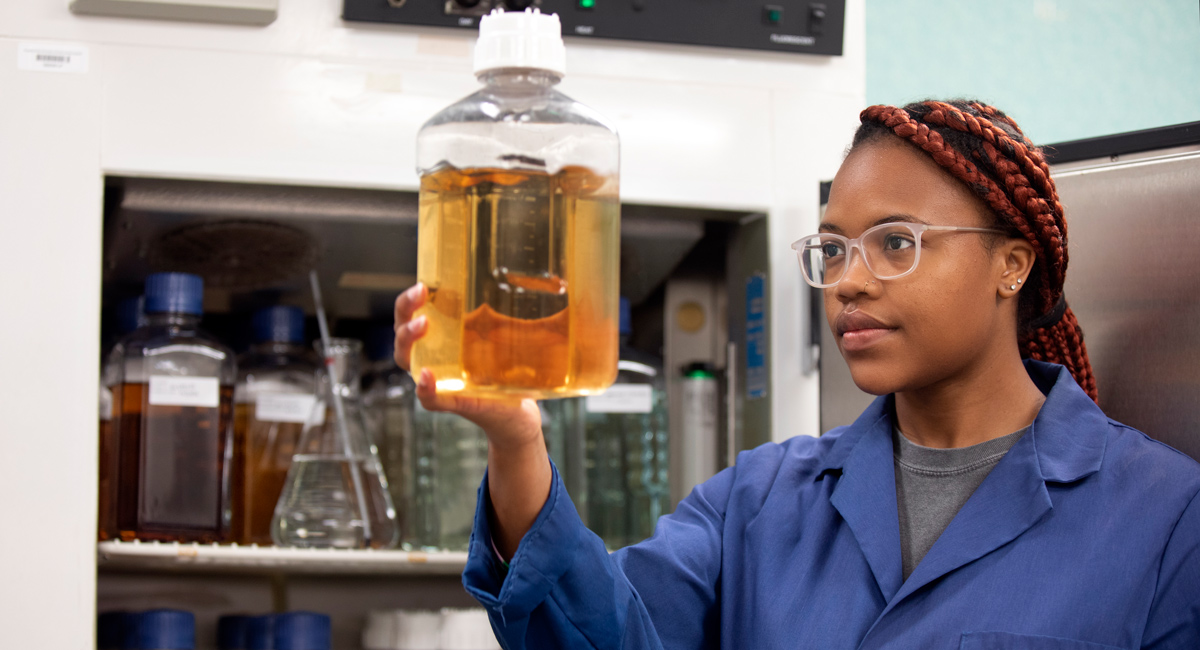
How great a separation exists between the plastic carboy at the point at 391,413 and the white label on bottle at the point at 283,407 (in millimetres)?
167

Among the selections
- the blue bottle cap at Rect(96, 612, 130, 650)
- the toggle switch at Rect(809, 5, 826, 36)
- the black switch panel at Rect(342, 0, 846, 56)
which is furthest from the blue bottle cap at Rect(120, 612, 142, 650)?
the toggle switch at Rect(809, 5, 826, 36)

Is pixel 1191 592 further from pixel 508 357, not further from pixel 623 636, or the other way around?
pixel 508 357

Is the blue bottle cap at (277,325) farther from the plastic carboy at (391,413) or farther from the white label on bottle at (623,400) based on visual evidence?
the white label on bottle at (623,400)

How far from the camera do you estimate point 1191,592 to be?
81 centimetres

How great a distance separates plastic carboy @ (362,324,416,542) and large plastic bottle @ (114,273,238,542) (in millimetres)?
272

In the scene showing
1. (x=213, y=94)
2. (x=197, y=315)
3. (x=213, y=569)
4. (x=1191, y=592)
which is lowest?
(x=213, y=569)

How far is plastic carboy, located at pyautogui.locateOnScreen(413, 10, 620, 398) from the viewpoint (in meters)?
0.64

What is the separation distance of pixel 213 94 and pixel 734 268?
72cm

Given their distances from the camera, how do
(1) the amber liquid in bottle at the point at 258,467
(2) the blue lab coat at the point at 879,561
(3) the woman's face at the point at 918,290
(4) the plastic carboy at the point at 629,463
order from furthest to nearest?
(4) the plastic carboy at the point at 629,463, (1) the amber liquid in bottle at the point at 258,467, (3) the woman's face at the point at 918,290, (2) the blue lab coat at the point at 879,561

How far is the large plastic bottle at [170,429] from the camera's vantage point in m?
1.31

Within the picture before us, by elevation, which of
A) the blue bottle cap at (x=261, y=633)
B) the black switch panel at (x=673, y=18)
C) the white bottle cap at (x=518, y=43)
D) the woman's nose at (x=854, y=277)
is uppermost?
the black switch panel at (x=673, y=18)

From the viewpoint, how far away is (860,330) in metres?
0.94

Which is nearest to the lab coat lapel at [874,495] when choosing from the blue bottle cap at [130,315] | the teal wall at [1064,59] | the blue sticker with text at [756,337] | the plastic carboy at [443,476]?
the blue sticker with text at [756,337]

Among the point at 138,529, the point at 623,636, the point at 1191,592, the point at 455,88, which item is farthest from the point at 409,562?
the point at 1191,592
